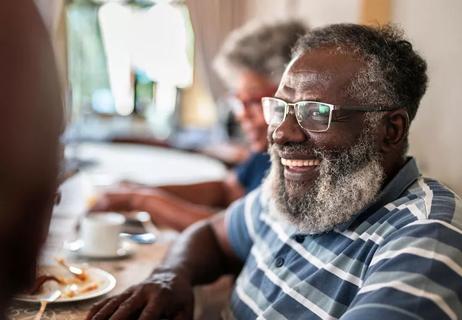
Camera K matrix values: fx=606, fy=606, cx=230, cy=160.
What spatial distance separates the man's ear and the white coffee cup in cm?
75

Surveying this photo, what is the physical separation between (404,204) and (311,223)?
204 mm

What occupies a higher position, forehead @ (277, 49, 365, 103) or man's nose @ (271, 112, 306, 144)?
forehead @ (277, 49, 365, 103)

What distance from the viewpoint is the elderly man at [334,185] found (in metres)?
1.10

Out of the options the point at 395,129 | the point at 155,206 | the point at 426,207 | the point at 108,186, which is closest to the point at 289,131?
the point at 395,129

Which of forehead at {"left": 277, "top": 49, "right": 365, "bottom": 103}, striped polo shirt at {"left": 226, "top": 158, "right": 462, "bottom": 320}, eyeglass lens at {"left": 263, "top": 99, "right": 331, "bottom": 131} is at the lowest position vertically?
striped polo shirt at {"left": 226, "top": 158, "right": 462, "bottom": 320}

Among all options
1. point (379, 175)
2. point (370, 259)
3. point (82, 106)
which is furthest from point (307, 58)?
point (82, 106)

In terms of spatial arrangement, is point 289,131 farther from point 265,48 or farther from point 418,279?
point 265,48

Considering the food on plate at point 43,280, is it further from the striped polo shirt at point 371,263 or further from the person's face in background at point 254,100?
the person's face in background at point 254,100

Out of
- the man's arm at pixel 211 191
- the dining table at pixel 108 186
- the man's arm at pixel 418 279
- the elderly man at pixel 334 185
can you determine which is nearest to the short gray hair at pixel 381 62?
the elderly man at pixel 334 185

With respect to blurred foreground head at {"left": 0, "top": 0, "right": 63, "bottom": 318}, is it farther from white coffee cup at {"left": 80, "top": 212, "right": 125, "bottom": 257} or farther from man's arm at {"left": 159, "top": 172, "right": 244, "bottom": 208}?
man's arm at {"left": 159, "top": 172, "right": 244, "bottom": 208}

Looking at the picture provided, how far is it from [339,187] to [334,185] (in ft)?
0.04

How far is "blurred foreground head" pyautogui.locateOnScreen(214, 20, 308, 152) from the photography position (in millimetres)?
2176

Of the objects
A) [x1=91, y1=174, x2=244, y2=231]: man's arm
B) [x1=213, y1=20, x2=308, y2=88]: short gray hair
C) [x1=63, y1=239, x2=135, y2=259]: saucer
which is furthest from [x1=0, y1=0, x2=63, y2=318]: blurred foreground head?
[x1=213, y1=20, x2=308, y2=88]: short gray hair

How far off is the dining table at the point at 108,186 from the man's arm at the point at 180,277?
5cm
